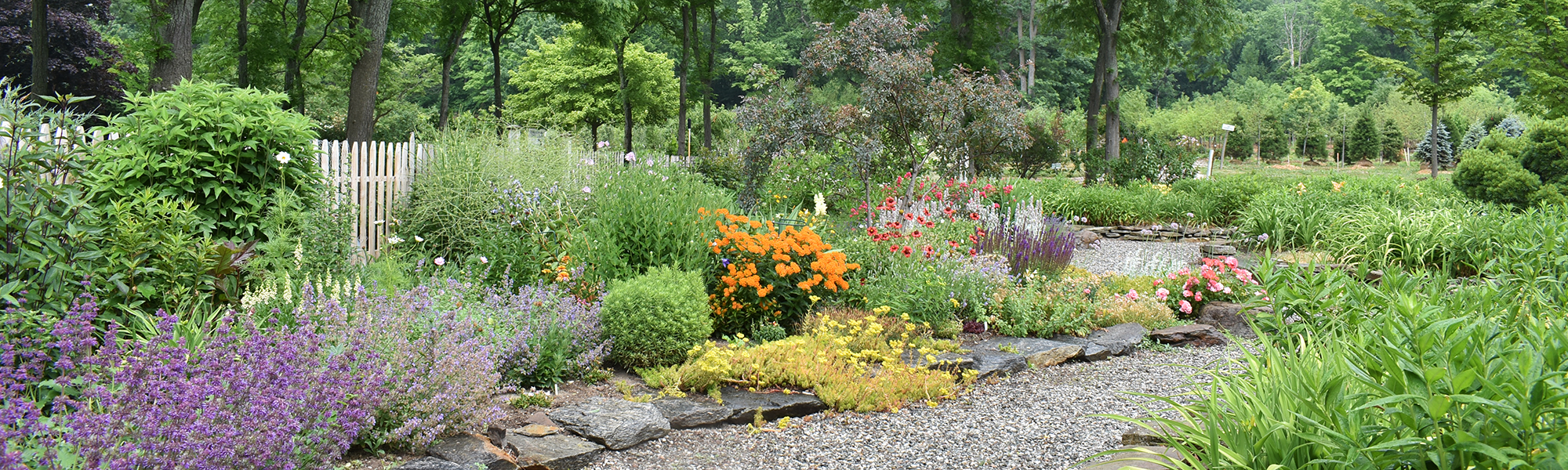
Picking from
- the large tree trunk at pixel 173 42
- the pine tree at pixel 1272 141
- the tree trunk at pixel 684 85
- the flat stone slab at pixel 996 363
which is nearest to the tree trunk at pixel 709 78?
the tree trunk at pixel 684 85

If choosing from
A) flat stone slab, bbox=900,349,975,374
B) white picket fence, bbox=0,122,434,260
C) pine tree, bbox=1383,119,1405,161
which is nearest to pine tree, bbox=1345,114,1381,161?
pine tree, bbox=1383,119,1405,161

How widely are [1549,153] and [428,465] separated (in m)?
12.9

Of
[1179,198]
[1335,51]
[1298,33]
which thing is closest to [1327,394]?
[1179,198]

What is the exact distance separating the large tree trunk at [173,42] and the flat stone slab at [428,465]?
7555 mm

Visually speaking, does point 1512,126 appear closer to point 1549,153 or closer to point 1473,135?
point 1473,135

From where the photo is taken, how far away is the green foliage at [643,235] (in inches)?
212

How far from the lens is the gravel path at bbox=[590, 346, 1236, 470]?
3.47m

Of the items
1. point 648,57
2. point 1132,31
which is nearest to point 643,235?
point 1132,31

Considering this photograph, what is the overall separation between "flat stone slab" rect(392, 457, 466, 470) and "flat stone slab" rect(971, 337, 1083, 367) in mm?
3191

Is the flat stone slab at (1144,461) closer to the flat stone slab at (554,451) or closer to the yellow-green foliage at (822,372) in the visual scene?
the yellow-green foliage at (822,372)

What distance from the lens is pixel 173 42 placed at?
8.62m

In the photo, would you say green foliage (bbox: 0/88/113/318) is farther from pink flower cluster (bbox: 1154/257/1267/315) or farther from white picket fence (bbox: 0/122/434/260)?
pink flower cluster (bbox: 1154/257/1267/315)

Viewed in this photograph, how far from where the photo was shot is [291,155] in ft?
16.7

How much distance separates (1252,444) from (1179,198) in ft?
37.9
